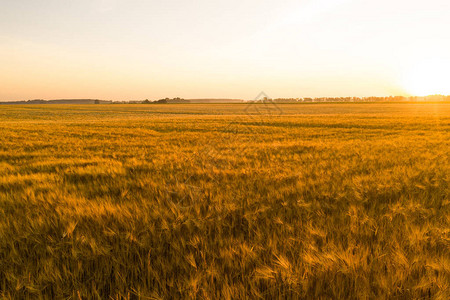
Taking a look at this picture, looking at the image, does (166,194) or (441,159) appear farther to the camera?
(441,159)

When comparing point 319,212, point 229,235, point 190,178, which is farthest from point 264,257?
point 190,178

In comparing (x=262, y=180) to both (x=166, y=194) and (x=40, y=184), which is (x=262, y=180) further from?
(x=40, y=184)

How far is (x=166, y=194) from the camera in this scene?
9.80 feet

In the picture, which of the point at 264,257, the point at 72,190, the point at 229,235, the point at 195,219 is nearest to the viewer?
the point at 264,257

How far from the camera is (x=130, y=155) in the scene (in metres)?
6.57

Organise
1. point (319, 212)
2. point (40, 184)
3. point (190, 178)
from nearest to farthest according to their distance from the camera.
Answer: point (319, 212) < point (40, 184) < point (190, 178)

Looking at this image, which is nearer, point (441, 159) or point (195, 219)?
point (195, 219)

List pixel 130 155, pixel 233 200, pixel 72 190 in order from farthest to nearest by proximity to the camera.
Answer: pixel 130 155 < pixel 72 190 < pixel 233 200

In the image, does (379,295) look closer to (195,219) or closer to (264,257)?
(264,257)

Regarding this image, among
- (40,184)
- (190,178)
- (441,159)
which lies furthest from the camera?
(441,159)

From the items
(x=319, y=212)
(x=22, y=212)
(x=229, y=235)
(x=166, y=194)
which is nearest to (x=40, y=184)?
(x=22, y=212)

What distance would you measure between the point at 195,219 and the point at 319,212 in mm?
1323

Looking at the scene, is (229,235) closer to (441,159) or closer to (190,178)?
(190,178)

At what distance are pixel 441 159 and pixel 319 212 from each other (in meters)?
5.05
